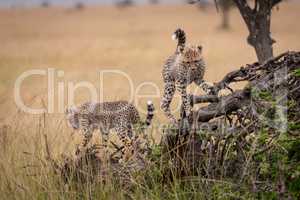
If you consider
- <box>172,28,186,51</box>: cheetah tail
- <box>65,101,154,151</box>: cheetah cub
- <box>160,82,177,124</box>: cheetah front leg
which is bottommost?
<box>65,101,154,151</box>: cheetah cub

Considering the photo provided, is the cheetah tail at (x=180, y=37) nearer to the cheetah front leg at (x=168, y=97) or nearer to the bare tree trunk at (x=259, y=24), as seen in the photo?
the cheetah front leg at (x=168, y=97)

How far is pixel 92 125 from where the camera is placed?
7.88 metres

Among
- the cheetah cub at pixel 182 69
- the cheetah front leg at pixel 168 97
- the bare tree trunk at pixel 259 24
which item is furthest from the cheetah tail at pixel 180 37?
the bare tree trunk at pixel 259 24

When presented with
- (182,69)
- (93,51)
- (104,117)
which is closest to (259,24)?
(182,69)

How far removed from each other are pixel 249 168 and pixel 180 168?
58 cm

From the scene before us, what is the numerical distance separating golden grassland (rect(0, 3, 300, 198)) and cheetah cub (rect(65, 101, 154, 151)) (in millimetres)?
234

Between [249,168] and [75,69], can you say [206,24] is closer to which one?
[75,69]

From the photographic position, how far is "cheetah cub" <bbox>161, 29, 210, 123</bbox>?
286 inches

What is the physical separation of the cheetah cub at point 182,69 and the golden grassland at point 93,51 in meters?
0.45

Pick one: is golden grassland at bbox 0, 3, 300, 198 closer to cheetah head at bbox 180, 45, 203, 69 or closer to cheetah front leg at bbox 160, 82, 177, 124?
cheetah front leg at bbox 160, 82, 177, 124

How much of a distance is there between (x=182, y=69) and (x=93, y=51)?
20.2m

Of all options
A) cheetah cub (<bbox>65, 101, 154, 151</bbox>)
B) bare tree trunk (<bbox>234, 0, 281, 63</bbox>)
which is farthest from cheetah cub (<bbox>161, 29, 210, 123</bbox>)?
bare tree trunk (<bbox>234, 0, 281, 63</bbox>)

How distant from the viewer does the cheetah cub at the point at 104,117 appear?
7.54 meters

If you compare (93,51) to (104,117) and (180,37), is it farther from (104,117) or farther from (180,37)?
(180,37)
